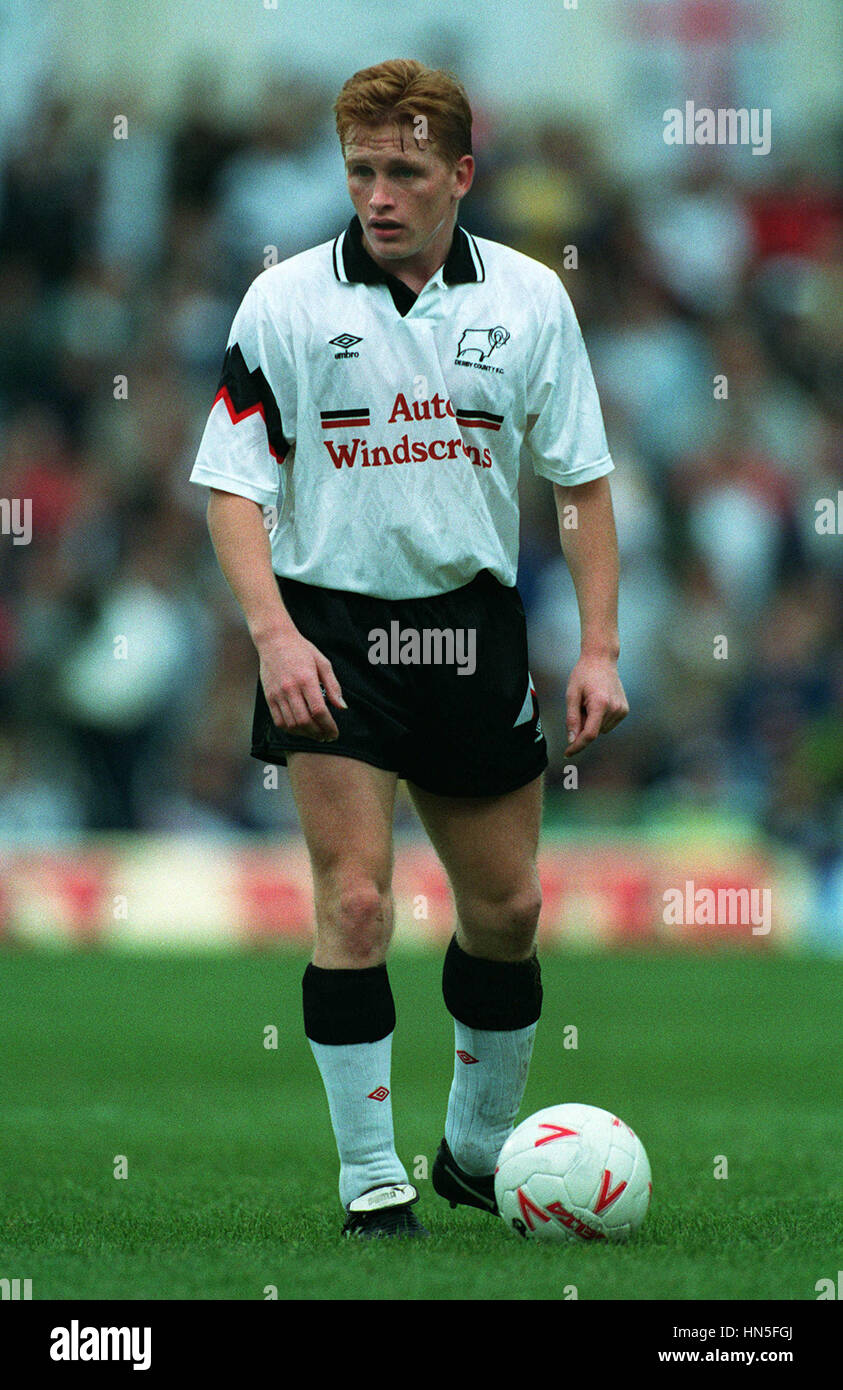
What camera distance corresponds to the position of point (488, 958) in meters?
4.66

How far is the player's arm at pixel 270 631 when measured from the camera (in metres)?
4.10

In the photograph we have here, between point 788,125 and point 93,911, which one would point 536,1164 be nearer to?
point 93,911

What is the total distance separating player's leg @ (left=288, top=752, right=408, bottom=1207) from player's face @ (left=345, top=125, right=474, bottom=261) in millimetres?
1062

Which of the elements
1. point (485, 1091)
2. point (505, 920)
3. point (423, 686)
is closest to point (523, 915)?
point (505, 920)

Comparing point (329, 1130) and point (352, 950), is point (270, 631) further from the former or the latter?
point (329, 1130)

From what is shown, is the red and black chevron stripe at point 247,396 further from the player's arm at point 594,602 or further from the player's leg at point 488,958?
the player's leg at point 488,958

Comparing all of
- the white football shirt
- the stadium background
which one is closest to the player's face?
the white football shirt

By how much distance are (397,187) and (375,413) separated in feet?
1.49

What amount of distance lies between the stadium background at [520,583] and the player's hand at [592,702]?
142 cm

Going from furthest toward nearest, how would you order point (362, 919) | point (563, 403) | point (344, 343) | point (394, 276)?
point (563, 403) < point (394, 276) < point (344, 343) < point (362, 919)

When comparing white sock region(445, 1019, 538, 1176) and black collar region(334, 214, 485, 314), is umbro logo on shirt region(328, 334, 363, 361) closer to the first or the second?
black collar region(334, 214, 485, 314)

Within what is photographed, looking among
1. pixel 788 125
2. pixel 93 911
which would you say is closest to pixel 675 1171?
pixel 93 911

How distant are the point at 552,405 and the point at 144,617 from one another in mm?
8299

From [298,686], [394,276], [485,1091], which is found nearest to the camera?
[298,686]
